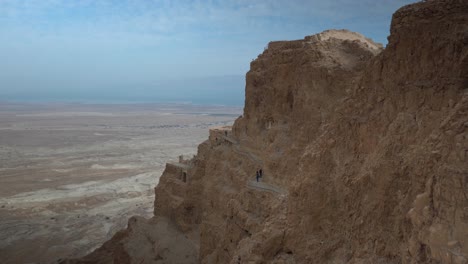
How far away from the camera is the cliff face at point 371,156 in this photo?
6.61 meters

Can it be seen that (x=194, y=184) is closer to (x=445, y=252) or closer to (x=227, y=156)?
(x=227, y=156)

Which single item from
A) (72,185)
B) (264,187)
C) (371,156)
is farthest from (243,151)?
(72,185)

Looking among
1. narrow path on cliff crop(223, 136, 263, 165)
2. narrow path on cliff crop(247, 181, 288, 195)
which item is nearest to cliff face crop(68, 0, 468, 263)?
narrow path on cliff crop(247, 181, 288, 195)

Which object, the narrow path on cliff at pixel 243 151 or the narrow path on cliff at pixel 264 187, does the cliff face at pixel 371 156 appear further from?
the narrow path on cliff at pixel 243 151

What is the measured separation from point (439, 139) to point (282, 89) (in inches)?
475

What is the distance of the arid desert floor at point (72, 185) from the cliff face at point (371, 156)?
57.8 ft

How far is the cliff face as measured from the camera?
661cm

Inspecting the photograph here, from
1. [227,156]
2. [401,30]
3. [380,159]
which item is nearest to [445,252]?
[380,159]

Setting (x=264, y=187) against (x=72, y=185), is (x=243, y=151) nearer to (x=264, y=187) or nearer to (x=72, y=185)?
(x=264, y=187)

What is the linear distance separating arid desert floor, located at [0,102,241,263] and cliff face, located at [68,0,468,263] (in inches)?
693

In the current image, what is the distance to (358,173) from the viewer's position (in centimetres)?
912

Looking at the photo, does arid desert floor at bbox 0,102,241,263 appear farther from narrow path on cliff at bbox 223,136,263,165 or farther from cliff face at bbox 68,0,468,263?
cliff face at bbox 68,0,468,263

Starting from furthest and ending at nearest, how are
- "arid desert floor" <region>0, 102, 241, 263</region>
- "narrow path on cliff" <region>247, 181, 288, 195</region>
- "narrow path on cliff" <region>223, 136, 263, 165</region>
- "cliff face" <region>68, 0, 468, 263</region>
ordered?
"arid desert floor" <region>0, 102, 241, 263</region>, "narrow path on cliff" <region>223, 136, 263, 165</region>, "narrow path on cliff" <region>247, 181, 288, 195</region>, "cliff face" <region>68, 0, 468, 263</region>

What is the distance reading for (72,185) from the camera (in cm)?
4700
